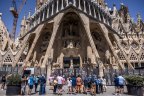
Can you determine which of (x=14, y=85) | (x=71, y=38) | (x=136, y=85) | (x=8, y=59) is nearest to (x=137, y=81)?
(x=136, y=85)

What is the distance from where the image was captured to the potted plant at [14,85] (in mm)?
15750

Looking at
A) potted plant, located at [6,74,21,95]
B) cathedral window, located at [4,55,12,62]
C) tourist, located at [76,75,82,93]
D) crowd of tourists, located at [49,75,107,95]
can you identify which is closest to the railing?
cathedral window, located at [4,55,12,62]

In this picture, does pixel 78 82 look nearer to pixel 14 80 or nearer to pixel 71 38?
pixel 14 80

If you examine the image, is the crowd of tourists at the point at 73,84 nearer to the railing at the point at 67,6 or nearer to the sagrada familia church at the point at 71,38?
the sagrada familia church at the point at 71,38

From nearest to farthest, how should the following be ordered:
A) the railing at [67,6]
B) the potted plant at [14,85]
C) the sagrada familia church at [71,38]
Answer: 1. the potted plant at [14,85]
2. the sagrada familia church at [71,38]
3. the railing at [67,6]

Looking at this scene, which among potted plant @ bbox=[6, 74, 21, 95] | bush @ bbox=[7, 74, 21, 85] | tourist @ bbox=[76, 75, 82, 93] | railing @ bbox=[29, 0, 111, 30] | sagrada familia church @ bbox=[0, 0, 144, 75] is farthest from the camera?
railing @ bbox=[29, 0, 111, 30]

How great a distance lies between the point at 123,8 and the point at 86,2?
44448 millimetres

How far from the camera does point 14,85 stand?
52.2ft

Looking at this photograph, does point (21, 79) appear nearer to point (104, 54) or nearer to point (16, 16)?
point (104, 54)

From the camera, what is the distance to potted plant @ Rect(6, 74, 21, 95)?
51.7ft

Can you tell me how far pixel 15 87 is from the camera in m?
16.0

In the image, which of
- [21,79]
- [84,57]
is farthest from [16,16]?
[21,79]

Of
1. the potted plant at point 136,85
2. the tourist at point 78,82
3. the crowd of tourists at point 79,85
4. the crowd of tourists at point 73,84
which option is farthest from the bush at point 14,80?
the potted plant at point 136,85

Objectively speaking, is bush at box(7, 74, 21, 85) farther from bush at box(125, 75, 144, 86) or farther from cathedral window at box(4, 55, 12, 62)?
cathedral window at box(4, 55, 12, 62)
